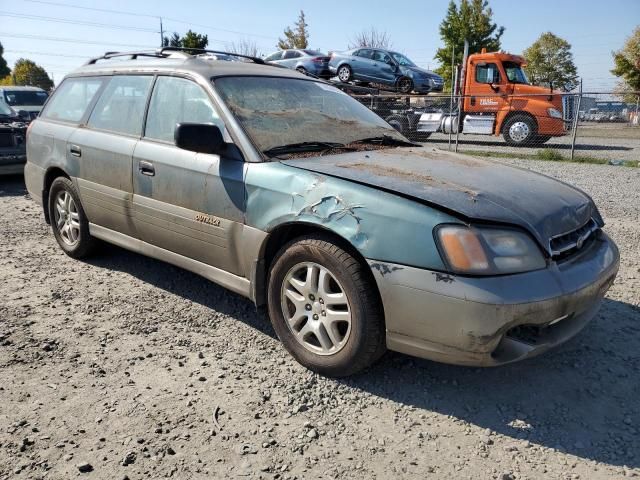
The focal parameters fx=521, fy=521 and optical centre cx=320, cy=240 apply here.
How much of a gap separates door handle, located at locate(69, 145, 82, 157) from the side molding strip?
584 millimetres

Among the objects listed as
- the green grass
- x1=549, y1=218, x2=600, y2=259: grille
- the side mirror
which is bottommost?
the green grass

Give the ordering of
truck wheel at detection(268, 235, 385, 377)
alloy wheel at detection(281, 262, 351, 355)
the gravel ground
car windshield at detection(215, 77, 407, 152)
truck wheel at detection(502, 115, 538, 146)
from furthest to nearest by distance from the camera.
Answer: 1. truck wheel at detection(502, 115, 538, 146)
2. car windshield at detection(215, 77, 407, 152)
3. alloy wheel at detection(281, 262, 351, 355)
4. truck wheel at detection(268, 235, 385, 377)
5. the gravel ground

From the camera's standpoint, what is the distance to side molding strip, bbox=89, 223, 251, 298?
321 cm

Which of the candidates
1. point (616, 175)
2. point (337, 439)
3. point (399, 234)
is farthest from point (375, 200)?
point (616, 175)

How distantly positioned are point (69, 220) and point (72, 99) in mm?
1078

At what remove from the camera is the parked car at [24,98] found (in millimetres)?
15391

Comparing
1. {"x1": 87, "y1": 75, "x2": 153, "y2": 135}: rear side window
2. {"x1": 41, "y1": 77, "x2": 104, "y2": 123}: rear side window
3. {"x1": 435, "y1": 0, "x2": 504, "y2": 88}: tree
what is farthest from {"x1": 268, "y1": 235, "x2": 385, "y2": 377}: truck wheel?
{"x1": 435, "y1": 0, "x2": 504, "y2": 88}: tree

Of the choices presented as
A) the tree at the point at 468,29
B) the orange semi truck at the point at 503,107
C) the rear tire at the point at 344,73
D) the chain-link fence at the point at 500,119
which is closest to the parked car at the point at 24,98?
the rear tire at the point at 344,73

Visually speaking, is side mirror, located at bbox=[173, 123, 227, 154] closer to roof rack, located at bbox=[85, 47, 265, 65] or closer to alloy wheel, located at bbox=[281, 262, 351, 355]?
alloy wheel, located at bbox=[281, 262, 351, 355]

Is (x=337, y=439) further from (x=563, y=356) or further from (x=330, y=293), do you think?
(x=563, y=356)

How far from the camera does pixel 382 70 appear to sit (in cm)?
1645

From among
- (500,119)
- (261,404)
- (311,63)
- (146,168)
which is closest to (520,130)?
(500,119)

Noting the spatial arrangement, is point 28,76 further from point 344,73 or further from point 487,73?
point 487,73

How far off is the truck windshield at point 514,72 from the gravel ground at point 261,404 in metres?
13.3
